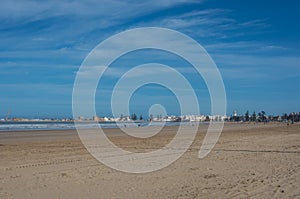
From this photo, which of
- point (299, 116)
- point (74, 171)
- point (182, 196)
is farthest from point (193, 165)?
point (299, 116)

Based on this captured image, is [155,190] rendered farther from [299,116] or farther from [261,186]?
[299,116]

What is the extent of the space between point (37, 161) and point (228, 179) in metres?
8.20

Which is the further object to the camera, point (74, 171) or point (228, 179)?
point (74, 171)

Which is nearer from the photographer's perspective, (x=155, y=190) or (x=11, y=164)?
(x=155, y=190)

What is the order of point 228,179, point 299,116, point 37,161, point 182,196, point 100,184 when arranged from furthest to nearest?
point 299,116, point 37,161, point 228,179, point 100,184, point 182,196

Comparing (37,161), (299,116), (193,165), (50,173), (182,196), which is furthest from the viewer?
(299,116)

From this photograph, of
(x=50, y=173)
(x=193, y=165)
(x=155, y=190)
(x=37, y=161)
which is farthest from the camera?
(x=37, y=161)

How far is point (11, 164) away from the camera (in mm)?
14703

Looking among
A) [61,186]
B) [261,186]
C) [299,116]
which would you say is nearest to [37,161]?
[61,186]

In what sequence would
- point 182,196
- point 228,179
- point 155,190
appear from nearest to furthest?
point 182,196
point 155,190
point 228,179

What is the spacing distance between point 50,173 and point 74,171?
31.1 inches

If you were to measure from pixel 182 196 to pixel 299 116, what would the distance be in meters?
187

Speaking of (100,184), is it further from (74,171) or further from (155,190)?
(74,171)

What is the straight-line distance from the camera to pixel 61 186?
9984 millimetres
